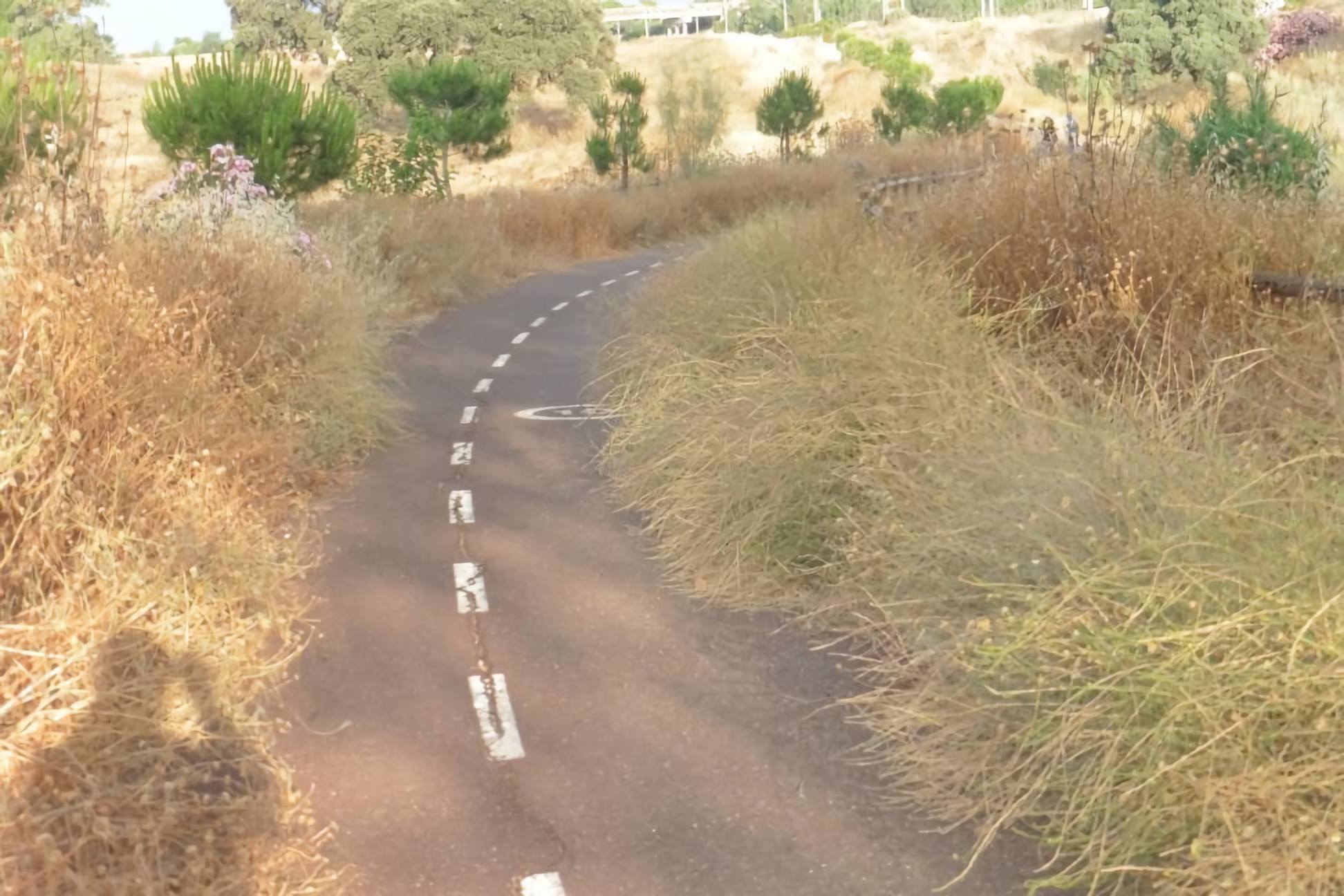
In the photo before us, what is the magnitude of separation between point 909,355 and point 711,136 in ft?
136

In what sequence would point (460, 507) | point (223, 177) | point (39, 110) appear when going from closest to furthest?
point (39, 110) < point (460, 507) < point (223, 177)

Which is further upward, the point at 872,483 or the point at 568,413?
the point at 872,483

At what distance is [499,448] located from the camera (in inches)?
450

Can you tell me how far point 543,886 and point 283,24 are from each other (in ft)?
303

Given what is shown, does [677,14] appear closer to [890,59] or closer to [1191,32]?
[890,59]

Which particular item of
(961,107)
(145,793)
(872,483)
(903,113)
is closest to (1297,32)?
Answer: (961,107)

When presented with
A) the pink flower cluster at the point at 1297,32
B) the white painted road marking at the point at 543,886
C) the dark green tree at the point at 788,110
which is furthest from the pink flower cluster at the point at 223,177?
the pink flower cluster at the point at 1297,32

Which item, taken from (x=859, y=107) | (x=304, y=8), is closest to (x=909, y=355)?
(x=859, y=107)

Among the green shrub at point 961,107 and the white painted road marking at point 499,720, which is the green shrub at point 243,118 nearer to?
the white painted road marking at point 499,720

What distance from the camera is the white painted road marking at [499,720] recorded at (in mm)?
5663

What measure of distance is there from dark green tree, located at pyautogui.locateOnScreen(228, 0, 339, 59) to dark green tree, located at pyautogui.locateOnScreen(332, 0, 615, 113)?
18957mm

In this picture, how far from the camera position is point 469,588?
7.88m

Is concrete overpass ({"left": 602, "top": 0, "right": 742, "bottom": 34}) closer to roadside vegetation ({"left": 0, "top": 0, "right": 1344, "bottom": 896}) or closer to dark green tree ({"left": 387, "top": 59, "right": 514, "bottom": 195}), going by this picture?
dark green tree ({"left": 387, "top": 59, "right": 514, "bottom": 195})

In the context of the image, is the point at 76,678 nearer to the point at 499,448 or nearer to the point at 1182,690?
the point at 1182,690
